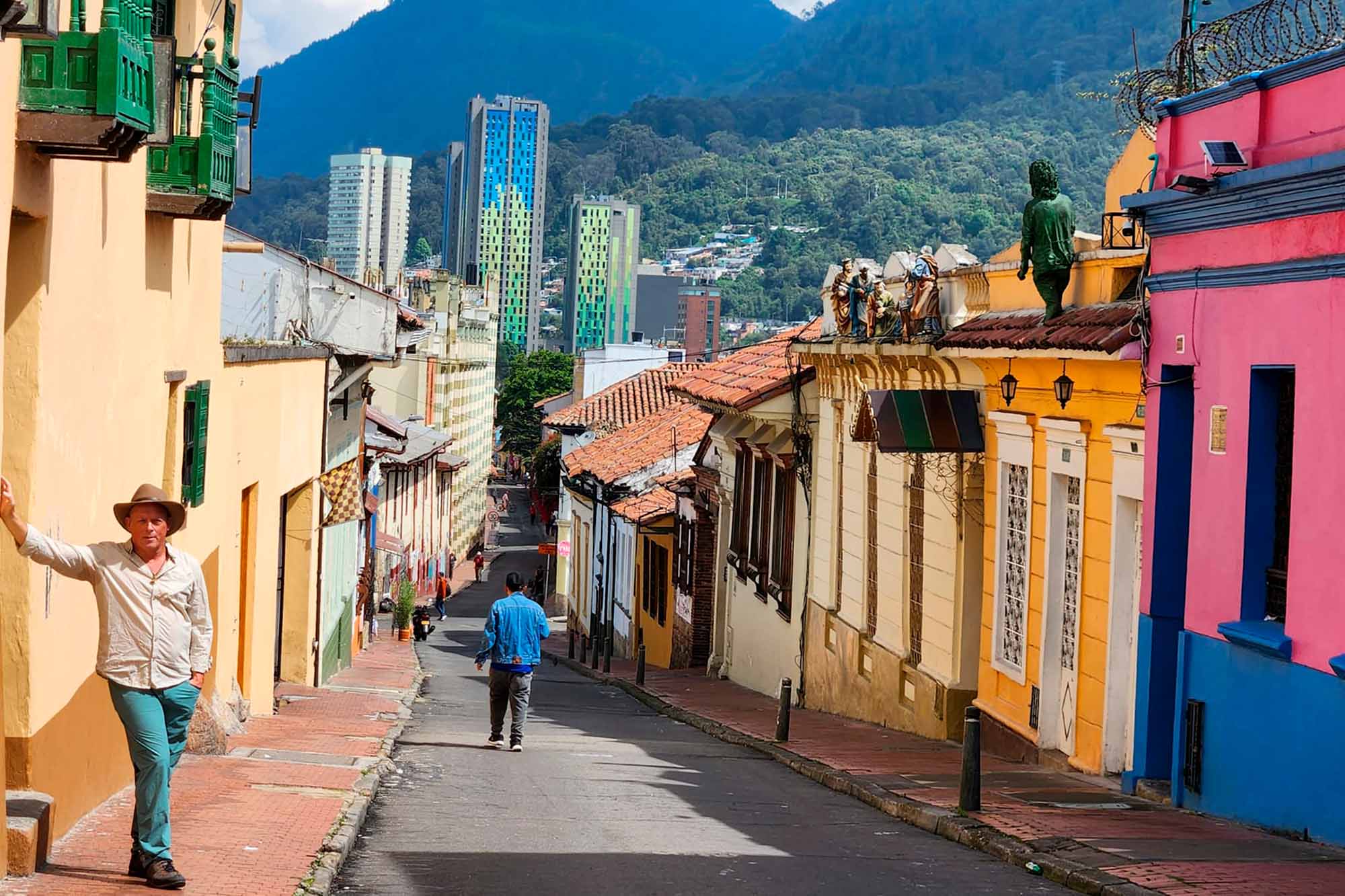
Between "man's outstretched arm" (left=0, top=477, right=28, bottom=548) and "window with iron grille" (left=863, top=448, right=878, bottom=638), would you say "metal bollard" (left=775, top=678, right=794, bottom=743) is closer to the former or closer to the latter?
"window with iron grille" (left=863, top=448, right=878, bottom=638)

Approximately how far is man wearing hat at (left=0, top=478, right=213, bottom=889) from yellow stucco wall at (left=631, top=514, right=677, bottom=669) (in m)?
23.1

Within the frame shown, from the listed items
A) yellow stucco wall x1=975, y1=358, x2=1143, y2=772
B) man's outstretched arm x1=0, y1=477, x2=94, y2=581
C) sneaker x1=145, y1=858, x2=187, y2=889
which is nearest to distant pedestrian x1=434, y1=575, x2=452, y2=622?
yellow stucco wall x1=975, y1=358, x2=1143, y2=772

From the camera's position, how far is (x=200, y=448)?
41.3 ft

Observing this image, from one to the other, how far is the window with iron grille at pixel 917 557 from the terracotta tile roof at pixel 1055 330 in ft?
6.52

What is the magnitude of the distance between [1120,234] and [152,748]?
8664 mm

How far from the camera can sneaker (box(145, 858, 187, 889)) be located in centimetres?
745

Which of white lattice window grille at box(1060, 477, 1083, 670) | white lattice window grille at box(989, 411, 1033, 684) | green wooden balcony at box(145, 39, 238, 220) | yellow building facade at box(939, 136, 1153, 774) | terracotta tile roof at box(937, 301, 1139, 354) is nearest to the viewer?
green wooden balcony at box(145, 39, 238, 220)

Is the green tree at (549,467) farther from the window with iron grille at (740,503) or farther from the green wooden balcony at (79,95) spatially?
→ the green wooden balcony at (79,95)

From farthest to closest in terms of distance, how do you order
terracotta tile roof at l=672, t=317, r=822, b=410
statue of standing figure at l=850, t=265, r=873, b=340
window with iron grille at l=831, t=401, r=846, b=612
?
terracotta tile roof at l=672, t=317, r=822, b=410
window with iron grille at l=831, t=401, r=846, b=612
statue of standing figure at l=850, t=265, r=873, b=340

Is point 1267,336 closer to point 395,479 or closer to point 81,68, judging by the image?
point 81,68

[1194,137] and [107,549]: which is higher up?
[1194,137]

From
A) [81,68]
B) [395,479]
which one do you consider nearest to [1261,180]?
[81,68]

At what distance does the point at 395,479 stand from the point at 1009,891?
1619 inches

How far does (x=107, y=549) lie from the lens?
24.1 feet
